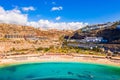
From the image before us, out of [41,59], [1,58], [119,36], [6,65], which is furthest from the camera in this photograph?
[119,36]

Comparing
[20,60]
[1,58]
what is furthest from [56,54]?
[1,58]

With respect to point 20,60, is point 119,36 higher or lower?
higher

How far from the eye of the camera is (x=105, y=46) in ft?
332

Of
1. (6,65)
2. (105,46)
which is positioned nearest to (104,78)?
(6,65)

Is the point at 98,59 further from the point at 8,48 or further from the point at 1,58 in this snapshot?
the point at 8,48

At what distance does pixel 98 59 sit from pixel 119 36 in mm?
36328

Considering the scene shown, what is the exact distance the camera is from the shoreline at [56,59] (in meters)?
72.2

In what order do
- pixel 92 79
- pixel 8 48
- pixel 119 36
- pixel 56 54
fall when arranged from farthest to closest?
pixel 119 36 < pixel 8 48 < pixel 56 54 < pixel 92 79

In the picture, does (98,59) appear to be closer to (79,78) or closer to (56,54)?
(56,54)

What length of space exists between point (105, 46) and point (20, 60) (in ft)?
143

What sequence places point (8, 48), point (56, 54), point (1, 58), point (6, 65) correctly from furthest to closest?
point (8, 48), point (56, 54), point (1, 58), point (6, 65)

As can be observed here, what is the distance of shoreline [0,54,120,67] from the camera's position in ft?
237

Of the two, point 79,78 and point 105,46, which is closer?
point 79,78

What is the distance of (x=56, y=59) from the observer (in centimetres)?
7975
